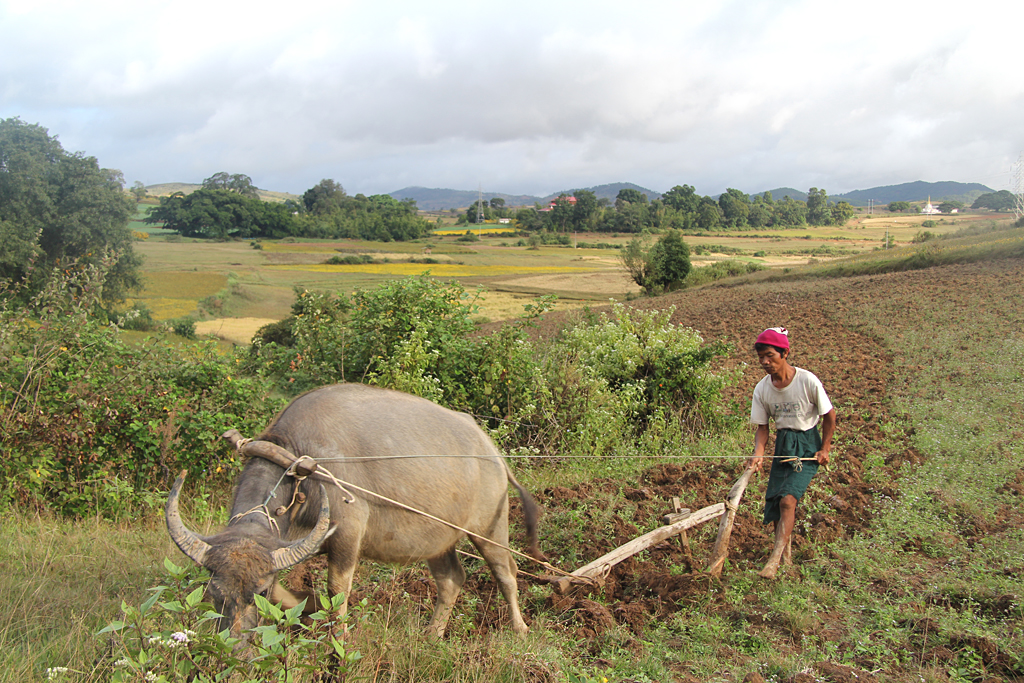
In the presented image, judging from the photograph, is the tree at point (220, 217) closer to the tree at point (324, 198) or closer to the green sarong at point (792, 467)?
the tree at point (324, 198)

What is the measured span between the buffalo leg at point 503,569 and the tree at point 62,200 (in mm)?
22477

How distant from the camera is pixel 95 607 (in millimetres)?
3645

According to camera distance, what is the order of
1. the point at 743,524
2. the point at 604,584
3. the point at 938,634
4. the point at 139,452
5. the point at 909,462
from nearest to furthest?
1. the point at 938,634
2. the point at 604,584
3. the point at 743,524
4. the point at 139,452
5. the point at 909,462

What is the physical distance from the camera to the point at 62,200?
955 inches

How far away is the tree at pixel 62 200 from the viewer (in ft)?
74.8

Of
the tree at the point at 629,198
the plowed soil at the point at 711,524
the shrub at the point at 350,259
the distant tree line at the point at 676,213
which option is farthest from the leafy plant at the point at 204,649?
the tree at the point at 629,198

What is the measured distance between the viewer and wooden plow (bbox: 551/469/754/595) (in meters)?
4.16

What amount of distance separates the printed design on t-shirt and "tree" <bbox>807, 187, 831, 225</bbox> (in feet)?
358

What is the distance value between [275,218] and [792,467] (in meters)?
69.9

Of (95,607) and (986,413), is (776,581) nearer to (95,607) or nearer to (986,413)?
(95,607)

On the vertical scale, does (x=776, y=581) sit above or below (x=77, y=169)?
below

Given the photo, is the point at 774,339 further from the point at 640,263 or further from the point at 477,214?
the point at 477,214

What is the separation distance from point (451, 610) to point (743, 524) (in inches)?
107

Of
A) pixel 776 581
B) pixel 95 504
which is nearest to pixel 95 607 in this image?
pixel 95 504
